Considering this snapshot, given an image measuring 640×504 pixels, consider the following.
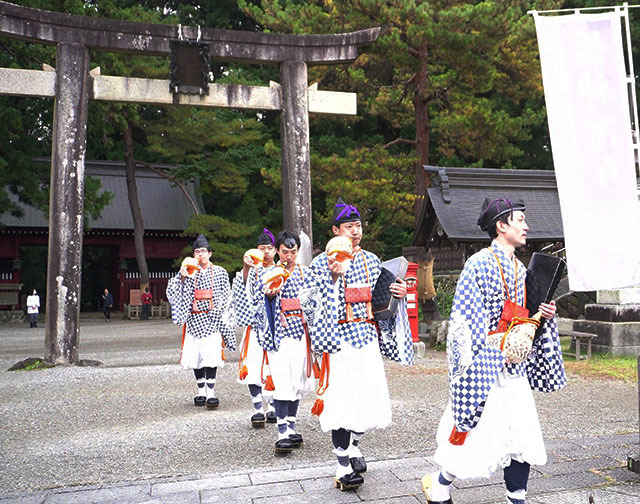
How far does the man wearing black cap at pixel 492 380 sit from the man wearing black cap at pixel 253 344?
9.00ft

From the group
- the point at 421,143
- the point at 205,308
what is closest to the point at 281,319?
the point at 205,308

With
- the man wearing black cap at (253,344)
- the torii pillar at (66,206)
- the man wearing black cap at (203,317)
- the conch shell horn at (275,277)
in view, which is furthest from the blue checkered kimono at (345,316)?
the torii pillar at (66,206)

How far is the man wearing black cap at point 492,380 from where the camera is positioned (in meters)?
3.09

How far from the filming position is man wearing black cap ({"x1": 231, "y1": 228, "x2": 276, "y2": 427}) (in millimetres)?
5854

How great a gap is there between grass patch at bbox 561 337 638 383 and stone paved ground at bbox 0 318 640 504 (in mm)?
529

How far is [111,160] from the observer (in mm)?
30422

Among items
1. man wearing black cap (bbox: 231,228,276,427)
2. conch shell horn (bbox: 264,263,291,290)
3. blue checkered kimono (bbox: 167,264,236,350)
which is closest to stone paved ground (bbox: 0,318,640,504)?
man wearing black cap (bbox: 231,228,276,427)

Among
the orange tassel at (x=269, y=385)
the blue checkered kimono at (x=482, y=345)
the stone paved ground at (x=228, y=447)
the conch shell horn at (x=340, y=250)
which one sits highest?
the conch shell horn at (x=340, y=250)

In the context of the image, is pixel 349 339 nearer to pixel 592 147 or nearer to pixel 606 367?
pixel 592 147

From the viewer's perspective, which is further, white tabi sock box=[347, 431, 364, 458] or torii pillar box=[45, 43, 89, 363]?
torii pillar box=[45, 43, 89, 363]

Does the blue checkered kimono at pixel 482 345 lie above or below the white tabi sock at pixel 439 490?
above

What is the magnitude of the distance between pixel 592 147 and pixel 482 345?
6.11 ft

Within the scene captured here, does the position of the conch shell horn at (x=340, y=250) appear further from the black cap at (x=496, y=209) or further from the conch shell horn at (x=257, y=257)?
the conch shell horn at (x=257, y=257)

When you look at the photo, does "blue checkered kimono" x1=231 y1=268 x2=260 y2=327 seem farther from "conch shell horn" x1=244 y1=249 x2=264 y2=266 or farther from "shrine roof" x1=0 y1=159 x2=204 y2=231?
"shrine roof" x1=0 y1=159 x2=204 y2=231
